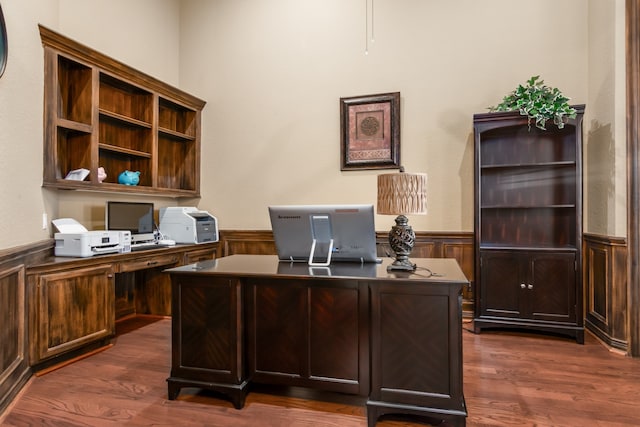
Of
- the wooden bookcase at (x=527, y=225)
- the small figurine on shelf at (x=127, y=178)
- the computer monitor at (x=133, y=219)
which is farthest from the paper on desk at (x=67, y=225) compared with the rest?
the wooden bookcase at (x=527, y=225)

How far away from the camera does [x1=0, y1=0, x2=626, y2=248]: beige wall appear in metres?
3.07

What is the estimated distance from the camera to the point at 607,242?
314 cm

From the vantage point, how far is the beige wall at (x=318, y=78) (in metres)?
3.07

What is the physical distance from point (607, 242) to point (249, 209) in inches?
138

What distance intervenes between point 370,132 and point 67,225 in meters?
2.93

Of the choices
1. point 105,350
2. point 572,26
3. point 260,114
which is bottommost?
point 105,350

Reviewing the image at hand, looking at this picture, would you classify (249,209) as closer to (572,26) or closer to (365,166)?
(365,166)

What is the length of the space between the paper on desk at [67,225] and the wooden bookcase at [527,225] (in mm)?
3443

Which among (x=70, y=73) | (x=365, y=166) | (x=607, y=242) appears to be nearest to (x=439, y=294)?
(x=607, y=242)

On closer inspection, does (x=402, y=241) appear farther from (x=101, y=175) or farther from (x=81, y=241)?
(x=101, y=175)

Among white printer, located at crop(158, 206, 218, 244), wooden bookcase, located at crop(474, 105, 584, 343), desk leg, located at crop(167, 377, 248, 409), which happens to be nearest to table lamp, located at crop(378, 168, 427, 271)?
desk leg, located at crop(167, 377, 248, 409)

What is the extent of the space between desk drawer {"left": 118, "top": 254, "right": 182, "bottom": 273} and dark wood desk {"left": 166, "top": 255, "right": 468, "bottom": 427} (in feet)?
3.95

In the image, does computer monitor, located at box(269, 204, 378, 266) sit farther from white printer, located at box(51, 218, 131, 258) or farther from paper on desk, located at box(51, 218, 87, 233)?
paper on desk, located at box(51, 218, 87, 233)

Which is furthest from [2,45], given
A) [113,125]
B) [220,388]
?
[220,388]
